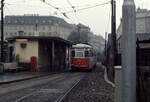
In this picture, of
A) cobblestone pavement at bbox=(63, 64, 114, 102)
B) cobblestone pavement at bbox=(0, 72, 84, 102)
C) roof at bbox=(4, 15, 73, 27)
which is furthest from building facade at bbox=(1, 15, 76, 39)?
cobblestone pavement at bbox=(63, 64, 114, 102)

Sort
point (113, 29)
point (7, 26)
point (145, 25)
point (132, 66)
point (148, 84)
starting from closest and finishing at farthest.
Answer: point (132, 66), point (148, 84), point (113, 29), point (145, 25), point (7, 26)

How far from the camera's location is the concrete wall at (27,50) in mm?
33219

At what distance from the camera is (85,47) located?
3291 cm

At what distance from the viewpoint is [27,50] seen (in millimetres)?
33500

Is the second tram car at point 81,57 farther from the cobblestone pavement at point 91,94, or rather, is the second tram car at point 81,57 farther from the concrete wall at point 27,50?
the cobblestone pavement at point 91,94

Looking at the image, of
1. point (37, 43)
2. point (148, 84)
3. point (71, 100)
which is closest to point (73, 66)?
point (37, 43)

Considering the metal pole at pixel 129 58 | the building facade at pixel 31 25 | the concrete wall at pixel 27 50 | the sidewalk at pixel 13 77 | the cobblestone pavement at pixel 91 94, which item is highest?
the building facade at pixel 31 25

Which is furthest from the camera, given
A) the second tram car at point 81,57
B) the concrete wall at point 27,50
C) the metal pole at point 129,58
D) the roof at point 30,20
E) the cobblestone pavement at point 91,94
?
the roof at point 30,20

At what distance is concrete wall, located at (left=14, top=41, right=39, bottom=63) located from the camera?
33.2m

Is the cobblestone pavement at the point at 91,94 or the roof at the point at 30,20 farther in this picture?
the roof at the point at 30,20

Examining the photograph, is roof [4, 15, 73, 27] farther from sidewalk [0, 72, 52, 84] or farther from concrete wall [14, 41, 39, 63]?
sidewalk [0, 72, 52, 84]

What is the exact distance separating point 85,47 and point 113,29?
11.7 meters

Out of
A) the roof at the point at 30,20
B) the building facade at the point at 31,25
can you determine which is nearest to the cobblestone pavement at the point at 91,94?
the building facade at the point at 31,25

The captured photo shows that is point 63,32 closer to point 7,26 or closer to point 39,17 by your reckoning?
point 39,17
